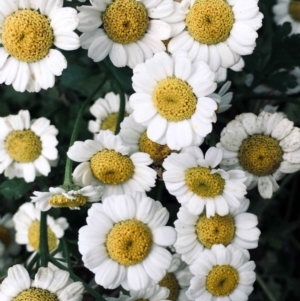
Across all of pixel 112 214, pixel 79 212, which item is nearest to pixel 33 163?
pixel 79 212

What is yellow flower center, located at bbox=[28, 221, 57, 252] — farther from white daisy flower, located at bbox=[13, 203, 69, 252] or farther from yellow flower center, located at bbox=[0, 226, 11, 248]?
yellow flower center, located at bbox=[0, 226, 11, 248]

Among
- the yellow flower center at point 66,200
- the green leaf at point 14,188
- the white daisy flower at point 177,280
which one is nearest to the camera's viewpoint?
the yellow flower center at point 66,200

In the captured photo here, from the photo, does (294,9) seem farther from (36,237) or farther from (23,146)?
(36,237)

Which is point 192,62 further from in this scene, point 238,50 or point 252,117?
point 252,117

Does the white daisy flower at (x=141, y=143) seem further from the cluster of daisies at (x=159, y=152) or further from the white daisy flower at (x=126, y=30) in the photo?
the white daisy flower at (x=126, y=30)

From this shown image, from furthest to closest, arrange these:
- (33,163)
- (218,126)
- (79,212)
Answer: (218,126)
(79,212)
(33,163)

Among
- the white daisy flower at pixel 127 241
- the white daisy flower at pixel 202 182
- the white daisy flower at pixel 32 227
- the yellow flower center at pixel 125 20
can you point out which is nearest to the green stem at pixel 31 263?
the white daisy flower at pixel 32 227

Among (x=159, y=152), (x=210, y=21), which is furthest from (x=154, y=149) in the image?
(x=210, y=21)
